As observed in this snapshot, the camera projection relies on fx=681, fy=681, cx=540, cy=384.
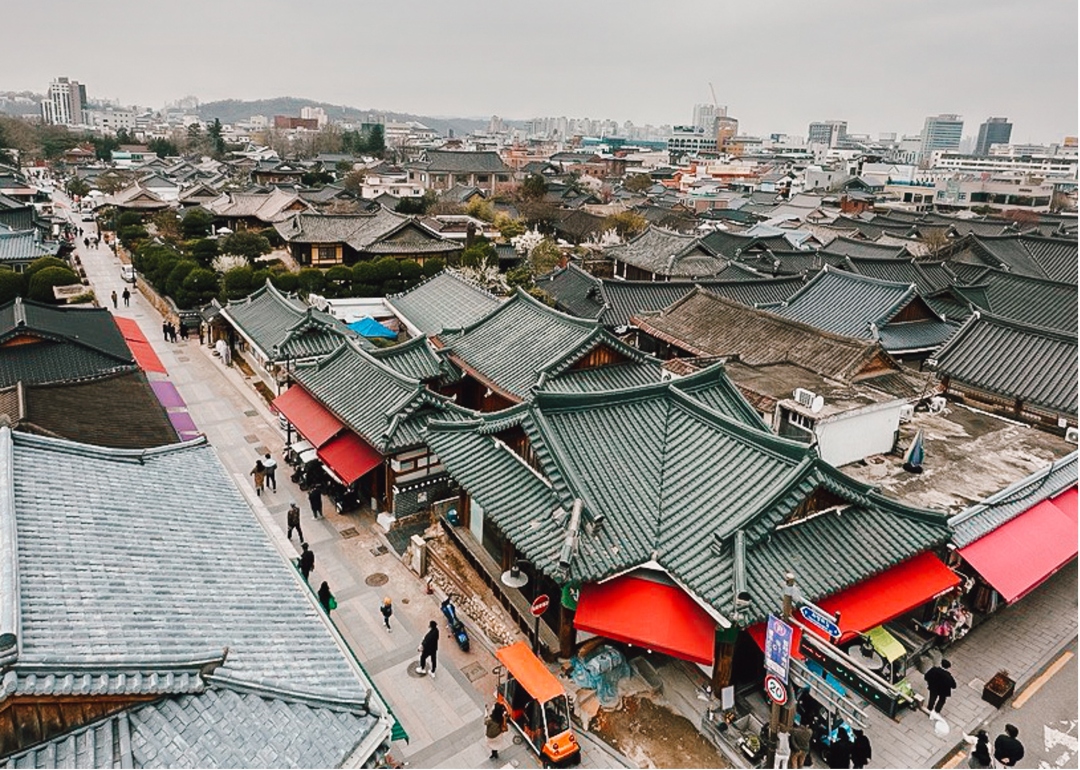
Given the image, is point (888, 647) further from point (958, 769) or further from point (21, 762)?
point (21, 762)

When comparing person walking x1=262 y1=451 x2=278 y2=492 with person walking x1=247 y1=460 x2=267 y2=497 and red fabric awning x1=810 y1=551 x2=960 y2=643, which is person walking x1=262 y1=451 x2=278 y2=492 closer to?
person walking x1=247 y1=460 x2=267 y2=497

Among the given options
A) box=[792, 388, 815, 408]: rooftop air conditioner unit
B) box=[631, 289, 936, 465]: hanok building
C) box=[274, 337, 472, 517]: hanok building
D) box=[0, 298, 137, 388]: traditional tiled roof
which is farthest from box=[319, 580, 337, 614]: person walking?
box=[792, 388, 815, 408]: rooftop air conditioner unit

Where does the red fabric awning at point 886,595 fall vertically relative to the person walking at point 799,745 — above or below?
above

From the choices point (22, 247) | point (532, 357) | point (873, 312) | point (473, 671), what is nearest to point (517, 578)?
point (473, 671)

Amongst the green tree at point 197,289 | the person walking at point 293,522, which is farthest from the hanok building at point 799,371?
the green tree at point 197,289

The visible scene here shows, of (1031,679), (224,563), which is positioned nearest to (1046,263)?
(1031,679)

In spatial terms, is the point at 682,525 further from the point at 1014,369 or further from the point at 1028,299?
the point at 1028,299

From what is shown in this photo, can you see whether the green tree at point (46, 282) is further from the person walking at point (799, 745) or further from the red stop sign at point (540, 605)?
the person walking at point (799, 745)
